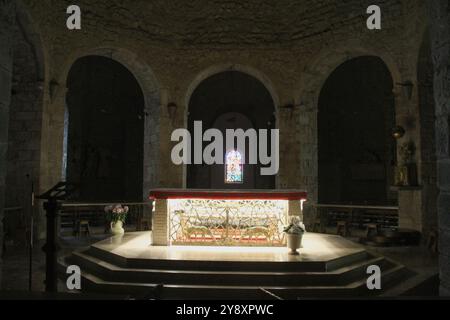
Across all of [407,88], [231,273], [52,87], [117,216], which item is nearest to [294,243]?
[231,273]

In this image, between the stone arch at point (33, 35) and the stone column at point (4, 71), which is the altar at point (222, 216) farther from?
the stone arch at point (33, 35)

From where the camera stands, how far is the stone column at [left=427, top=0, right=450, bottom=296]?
3303mm

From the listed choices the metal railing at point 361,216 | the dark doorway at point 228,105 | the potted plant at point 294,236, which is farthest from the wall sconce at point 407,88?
the dark doorway at point 228,105

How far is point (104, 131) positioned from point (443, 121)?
47.8 ft

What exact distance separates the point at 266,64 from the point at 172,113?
3.32 meters

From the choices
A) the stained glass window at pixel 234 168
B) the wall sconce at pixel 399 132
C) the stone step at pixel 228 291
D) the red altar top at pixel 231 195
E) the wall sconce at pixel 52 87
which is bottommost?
the stone step at pixel 228 291

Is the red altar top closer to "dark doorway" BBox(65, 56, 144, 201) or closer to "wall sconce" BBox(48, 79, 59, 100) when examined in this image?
"wall sconce" BBox(48, 79, 59, 100)

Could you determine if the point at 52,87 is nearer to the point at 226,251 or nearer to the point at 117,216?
the point at 117,216

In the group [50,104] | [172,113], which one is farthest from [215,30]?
[50,104]

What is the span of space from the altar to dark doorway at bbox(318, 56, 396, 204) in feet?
30.1

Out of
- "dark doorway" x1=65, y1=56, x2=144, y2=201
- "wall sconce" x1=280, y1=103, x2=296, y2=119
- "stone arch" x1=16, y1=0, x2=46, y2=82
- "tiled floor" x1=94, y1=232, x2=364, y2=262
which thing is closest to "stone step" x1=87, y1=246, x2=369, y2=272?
"tiled floor" x1=94, y1=232, x2=364, y2=262

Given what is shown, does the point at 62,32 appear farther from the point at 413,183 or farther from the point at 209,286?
the point at 413,183

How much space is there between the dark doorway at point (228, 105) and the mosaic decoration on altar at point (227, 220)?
34.1ft

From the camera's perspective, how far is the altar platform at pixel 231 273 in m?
5.16
